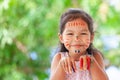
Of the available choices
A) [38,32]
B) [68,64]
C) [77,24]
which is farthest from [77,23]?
[38,32]

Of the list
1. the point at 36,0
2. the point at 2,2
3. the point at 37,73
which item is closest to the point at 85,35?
the point at 2,2

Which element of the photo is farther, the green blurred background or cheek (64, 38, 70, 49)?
the green blurred background

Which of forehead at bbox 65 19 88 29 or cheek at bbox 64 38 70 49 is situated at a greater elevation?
forehead at bbox 65 19 88 29

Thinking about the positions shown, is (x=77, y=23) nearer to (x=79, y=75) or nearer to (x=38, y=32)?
(x=79, y=75)

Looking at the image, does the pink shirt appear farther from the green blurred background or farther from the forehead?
the green blurred background

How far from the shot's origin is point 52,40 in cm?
212

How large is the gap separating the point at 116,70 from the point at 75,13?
130cm

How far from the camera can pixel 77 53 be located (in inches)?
34.4

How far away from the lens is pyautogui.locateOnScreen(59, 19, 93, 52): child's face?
854 millimetres

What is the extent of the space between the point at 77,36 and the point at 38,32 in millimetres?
1195

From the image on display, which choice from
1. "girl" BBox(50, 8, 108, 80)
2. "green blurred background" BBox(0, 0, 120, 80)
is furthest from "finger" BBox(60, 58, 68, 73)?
"green blurred background" BBox(0, 0, 120, 80)

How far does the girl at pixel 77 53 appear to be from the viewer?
84 cm

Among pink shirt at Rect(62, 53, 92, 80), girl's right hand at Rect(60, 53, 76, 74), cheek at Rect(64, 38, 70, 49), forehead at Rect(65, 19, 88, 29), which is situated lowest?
pink shirt at Rect(62, 53, 92, 80)

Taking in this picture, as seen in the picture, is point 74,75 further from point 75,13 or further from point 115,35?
point 115,35
